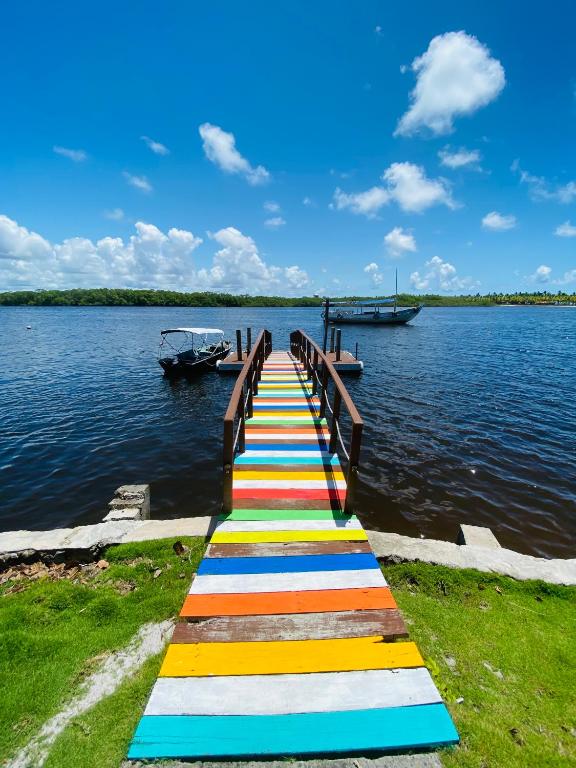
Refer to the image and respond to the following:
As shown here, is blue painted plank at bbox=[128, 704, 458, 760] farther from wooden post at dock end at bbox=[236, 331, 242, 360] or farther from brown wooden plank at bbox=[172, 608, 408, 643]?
wooden post at dock end at bbox=[236, 331, 242, 360]

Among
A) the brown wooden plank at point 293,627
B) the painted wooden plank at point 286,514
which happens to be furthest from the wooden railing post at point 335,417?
the brown wooden plank at point 293,627

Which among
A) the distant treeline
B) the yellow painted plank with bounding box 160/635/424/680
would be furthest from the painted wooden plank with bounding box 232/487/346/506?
the distant treeline

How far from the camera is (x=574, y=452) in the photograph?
440 inches

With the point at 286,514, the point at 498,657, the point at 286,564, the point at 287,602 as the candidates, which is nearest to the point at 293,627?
the point at 287,602

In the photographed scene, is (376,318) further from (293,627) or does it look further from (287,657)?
(287,657)

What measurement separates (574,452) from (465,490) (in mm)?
4934

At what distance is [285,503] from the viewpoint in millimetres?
5285

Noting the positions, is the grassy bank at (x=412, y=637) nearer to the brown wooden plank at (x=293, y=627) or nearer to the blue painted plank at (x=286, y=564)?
the brown wooden plank at (x=293, y=627)

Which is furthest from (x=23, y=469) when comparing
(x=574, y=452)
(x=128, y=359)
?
(x=128, y=359)

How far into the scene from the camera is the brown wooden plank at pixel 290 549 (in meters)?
4.29

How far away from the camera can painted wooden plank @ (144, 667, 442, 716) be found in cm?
266

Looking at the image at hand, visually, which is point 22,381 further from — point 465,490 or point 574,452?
point 574,452

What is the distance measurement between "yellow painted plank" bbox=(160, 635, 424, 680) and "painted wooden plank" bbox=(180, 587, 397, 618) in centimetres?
31

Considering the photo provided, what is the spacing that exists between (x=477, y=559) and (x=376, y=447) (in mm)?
6768
